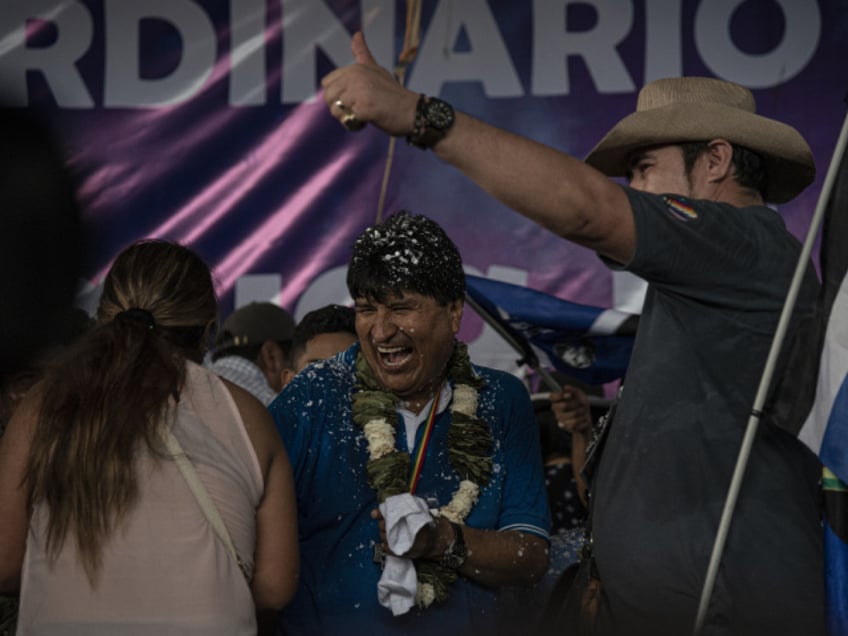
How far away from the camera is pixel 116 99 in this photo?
18.8 ft

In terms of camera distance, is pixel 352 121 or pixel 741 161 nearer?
pixel 352 121

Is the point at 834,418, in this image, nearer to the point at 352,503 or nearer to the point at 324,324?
the point at 352,503

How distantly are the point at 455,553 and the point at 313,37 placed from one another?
10.6ft

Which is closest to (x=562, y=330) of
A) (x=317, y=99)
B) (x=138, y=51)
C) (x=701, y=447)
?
(x=701, y=447)

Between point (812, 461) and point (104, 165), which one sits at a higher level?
point (812, 461)

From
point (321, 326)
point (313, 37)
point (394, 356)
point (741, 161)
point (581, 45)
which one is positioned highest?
point (741, 161)

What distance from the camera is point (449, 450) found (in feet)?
11.2

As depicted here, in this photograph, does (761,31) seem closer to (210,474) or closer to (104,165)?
(104,165)

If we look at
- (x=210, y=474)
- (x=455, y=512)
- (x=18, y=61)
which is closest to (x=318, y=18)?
(x=18, y=61)

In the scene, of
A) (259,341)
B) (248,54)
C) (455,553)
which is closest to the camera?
(455,553)

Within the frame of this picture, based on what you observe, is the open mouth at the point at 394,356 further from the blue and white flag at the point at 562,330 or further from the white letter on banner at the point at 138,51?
the white letter on banner at the point at 138,51

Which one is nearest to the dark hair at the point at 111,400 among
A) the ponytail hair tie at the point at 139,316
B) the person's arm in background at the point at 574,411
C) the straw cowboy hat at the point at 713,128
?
the ponytail hair tie at the point at 139,316

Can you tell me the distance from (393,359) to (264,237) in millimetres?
2412

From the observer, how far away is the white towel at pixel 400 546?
120 inches
